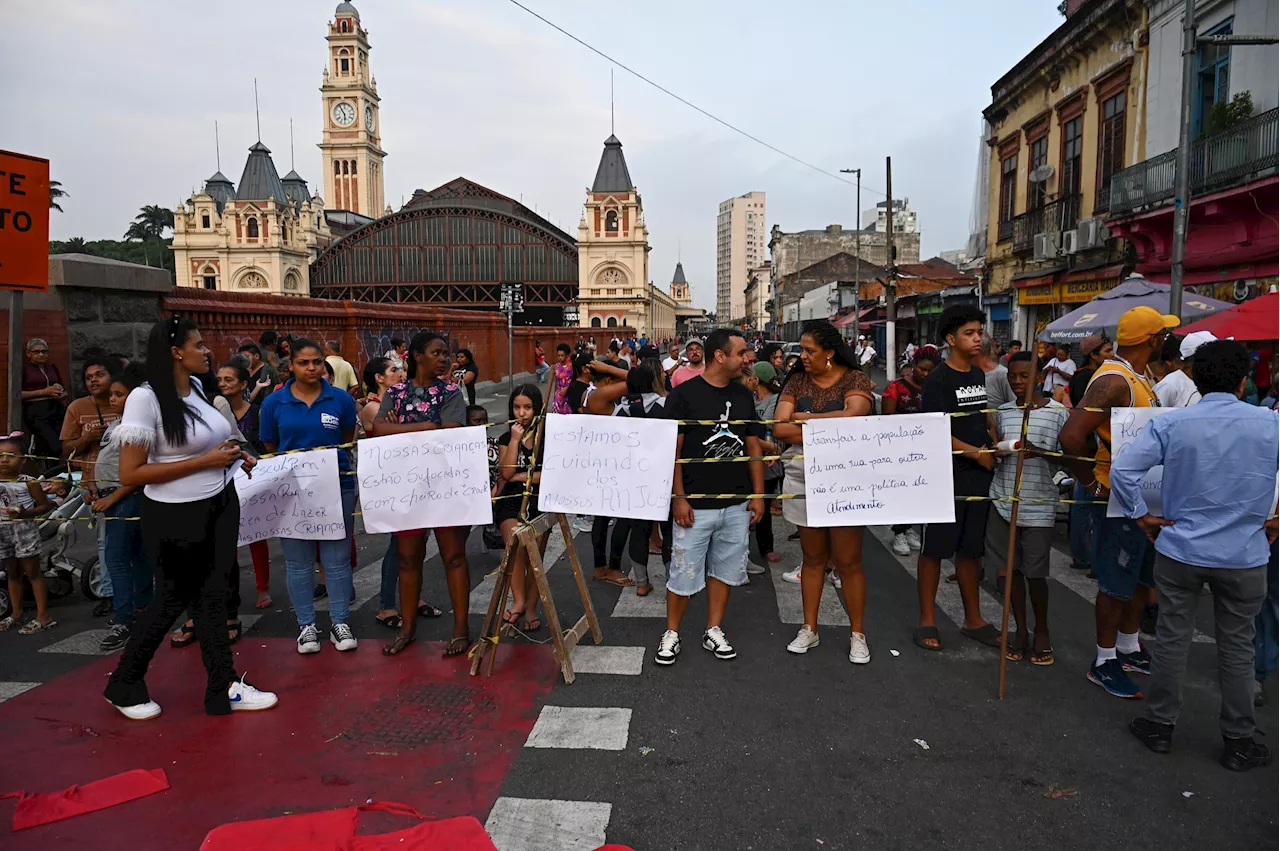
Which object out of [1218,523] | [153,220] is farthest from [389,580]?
[153,220]

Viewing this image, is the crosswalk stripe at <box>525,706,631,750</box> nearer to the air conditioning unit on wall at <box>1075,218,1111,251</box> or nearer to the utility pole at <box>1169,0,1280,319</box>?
the utility pole at <box>1169,0,1280,319</box>

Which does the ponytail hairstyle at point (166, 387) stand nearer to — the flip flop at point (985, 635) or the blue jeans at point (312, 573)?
the blue jeans at point (312, 573)

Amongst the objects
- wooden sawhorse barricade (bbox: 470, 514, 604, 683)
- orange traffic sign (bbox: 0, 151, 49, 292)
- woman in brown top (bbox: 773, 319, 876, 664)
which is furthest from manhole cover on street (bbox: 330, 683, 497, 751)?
orange traffic sign (bbox: 0, 151, 49, 292)

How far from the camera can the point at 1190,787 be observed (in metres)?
3.54

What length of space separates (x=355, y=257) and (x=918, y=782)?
85.1 metres

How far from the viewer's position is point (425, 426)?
Result: 200 inches

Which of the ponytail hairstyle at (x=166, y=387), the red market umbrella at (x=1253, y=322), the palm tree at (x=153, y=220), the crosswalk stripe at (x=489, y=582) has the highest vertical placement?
the palm tree at (x=153, y=220)

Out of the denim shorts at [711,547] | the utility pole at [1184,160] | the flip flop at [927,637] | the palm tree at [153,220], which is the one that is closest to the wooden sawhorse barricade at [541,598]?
the denim shorts at [711,547]

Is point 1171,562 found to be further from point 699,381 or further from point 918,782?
point 699,381

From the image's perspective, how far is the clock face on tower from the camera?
11112 centimetres

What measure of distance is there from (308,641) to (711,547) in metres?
2.64

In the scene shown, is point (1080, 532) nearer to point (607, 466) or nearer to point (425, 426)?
point (607, 466)

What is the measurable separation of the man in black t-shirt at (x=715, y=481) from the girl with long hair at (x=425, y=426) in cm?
132

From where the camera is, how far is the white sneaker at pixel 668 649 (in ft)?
16.1
